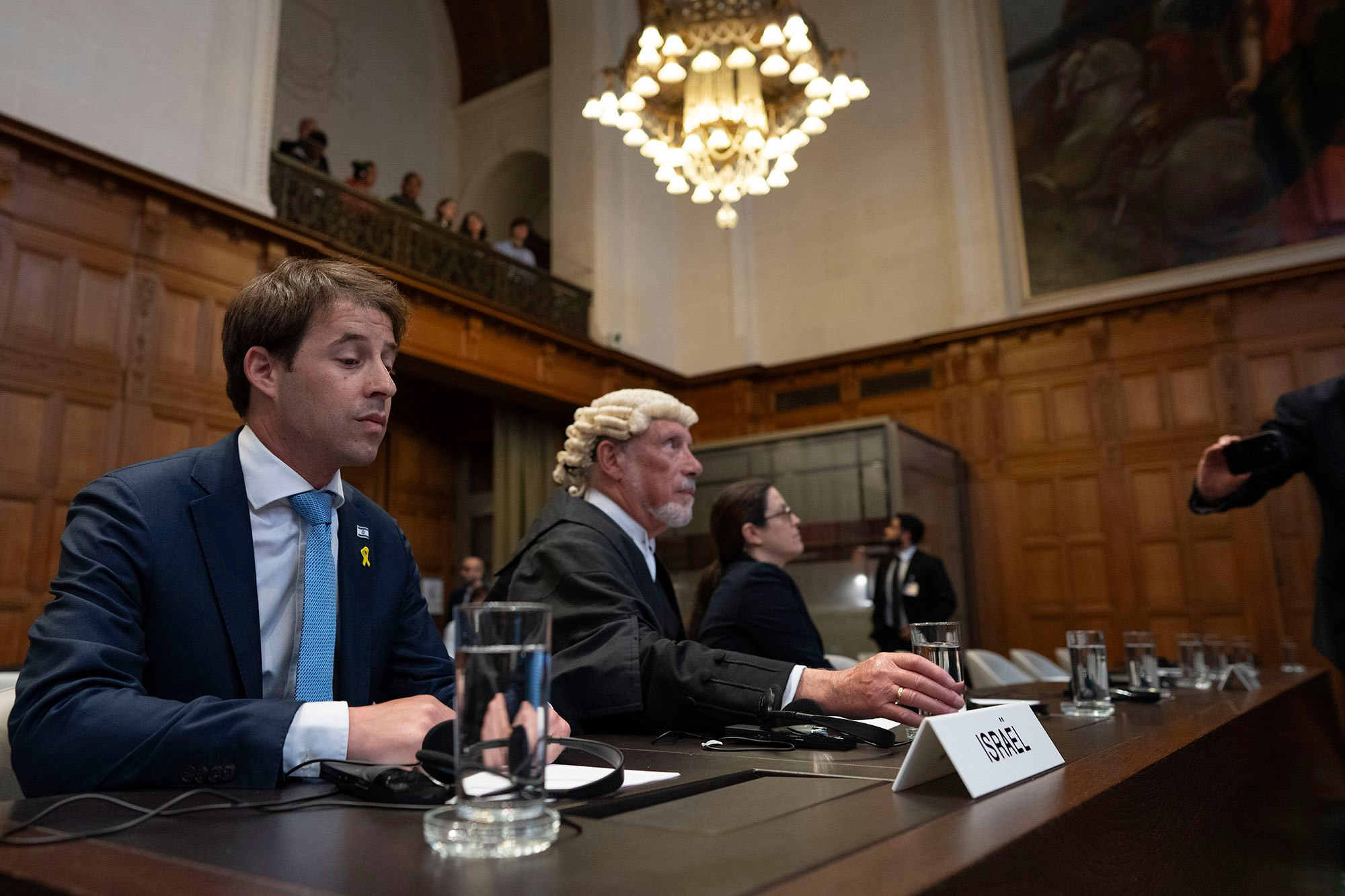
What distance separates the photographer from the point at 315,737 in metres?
1.09

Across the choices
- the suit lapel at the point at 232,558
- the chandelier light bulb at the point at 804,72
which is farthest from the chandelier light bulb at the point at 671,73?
the suit lapel at the point at 232,558

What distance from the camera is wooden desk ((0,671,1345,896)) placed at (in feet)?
2.03

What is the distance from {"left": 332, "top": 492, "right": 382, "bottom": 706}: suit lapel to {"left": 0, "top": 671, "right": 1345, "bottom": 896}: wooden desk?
515mm

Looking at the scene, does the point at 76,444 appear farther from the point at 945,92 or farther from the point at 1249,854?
the point at 945,92

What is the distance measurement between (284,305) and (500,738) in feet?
3.77

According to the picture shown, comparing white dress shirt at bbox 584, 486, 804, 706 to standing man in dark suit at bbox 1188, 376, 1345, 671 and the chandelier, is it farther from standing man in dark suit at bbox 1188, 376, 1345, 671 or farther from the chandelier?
the chandelier

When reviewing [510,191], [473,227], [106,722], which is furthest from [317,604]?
[510,191]

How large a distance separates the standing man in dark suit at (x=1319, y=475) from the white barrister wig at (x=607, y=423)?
1559 mm

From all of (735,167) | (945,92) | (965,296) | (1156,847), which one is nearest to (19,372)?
(735,167)

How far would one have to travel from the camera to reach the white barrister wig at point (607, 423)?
8.02 ft

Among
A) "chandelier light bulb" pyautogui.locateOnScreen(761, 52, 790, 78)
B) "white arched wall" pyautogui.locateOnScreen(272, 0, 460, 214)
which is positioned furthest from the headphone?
"white arched wall" pyautogui.locateOnScreen(272, 0, 460, 214)

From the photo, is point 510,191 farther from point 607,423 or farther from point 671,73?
point 607,423

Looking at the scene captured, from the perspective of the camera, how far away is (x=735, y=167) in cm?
608

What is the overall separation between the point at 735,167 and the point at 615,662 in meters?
4.99
